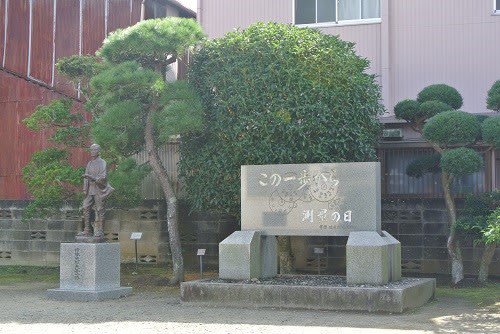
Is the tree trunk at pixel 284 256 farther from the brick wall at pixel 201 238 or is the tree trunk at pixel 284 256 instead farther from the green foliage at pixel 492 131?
the green foliage at pixel 492 131

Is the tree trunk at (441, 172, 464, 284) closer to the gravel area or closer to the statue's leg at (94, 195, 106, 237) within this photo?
the gravel area

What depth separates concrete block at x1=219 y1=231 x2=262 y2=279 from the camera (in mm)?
15344

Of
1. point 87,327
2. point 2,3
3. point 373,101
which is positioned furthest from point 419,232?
point 2,3

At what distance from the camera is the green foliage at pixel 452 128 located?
1722 cm

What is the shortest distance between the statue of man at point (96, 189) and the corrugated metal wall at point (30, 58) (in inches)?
281

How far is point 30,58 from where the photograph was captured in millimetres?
24547

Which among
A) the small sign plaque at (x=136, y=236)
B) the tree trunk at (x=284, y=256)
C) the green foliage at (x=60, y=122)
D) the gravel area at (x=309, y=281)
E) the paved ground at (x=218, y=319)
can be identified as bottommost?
the paved ground at (x=218, y=319)

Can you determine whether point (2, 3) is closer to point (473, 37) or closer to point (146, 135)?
point (146, 135)

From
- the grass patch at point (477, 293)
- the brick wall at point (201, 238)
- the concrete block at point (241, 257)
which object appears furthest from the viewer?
the brick wall at point (201, 238)

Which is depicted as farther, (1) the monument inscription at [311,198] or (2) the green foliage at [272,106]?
(2) the green foliage at [272,106]

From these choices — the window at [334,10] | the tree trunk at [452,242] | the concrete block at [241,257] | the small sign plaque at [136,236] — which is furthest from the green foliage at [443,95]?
the small sign plaque at [136,236]

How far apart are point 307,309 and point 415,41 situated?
10.0 meters

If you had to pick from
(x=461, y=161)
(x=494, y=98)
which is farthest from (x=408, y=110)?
(x=461, y=161)

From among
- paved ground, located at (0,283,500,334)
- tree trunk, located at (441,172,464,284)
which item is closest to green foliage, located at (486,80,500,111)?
tree trunk, located at (441,172,464,284)
